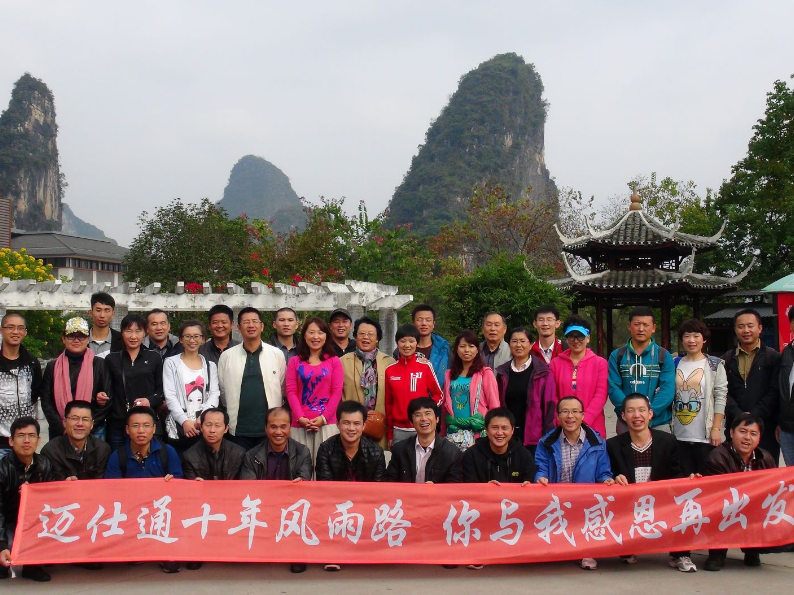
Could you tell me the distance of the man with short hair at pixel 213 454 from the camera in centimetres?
468

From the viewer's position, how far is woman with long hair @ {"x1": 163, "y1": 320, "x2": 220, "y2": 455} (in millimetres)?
5090

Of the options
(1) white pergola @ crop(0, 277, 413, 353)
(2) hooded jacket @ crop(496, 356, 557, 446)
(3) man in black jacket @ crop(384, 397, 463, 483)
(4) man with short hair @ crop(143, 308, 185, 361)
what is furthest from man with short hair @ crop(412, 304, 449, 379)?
(1) white pergola @ crop(0, 277, 413, 353)

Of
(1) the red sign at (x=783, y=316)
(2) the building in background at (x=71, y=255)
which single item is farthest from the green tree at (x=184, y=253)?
(2) the building in background at (x=71, y=255)

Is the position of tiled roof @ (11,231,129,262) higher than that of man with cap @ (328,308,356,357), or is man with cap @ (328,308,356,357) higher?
tiled roof @ (11,231,129,262)

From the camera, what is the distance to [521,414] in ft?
17.8

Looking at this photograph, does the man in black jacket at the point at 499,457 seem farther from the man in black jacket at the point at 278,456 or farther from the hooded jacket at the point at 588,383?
the man in black jacket at the point at 278,456

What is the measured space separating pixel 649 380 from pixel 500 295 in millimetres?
7110

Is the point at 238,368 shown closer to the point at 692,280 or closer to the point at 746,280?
the point at 692,280

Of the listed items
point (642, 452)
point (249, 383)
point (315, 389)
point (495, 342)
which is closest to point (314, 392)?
point (315, 389)

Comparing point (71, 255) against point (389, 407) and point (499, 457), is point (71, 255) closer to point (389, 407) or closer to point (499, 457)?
point (389, 407)

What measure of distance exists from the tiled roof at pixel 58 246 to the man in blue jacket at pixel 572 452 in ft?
118

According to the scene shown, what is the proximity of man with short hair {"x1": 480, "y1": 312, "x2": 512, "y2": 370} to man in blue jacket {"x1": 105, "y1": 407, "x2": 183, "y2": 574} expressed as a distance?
2.29m

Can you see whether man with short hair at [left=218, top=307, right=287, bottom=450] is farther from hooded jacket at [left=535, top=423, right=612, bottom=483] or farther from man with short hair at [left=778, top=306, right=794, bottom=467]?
man with short hair at [left=778, top=306, right=794, bottom=467]

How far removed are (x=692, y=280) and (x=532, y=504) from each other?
483 inches
